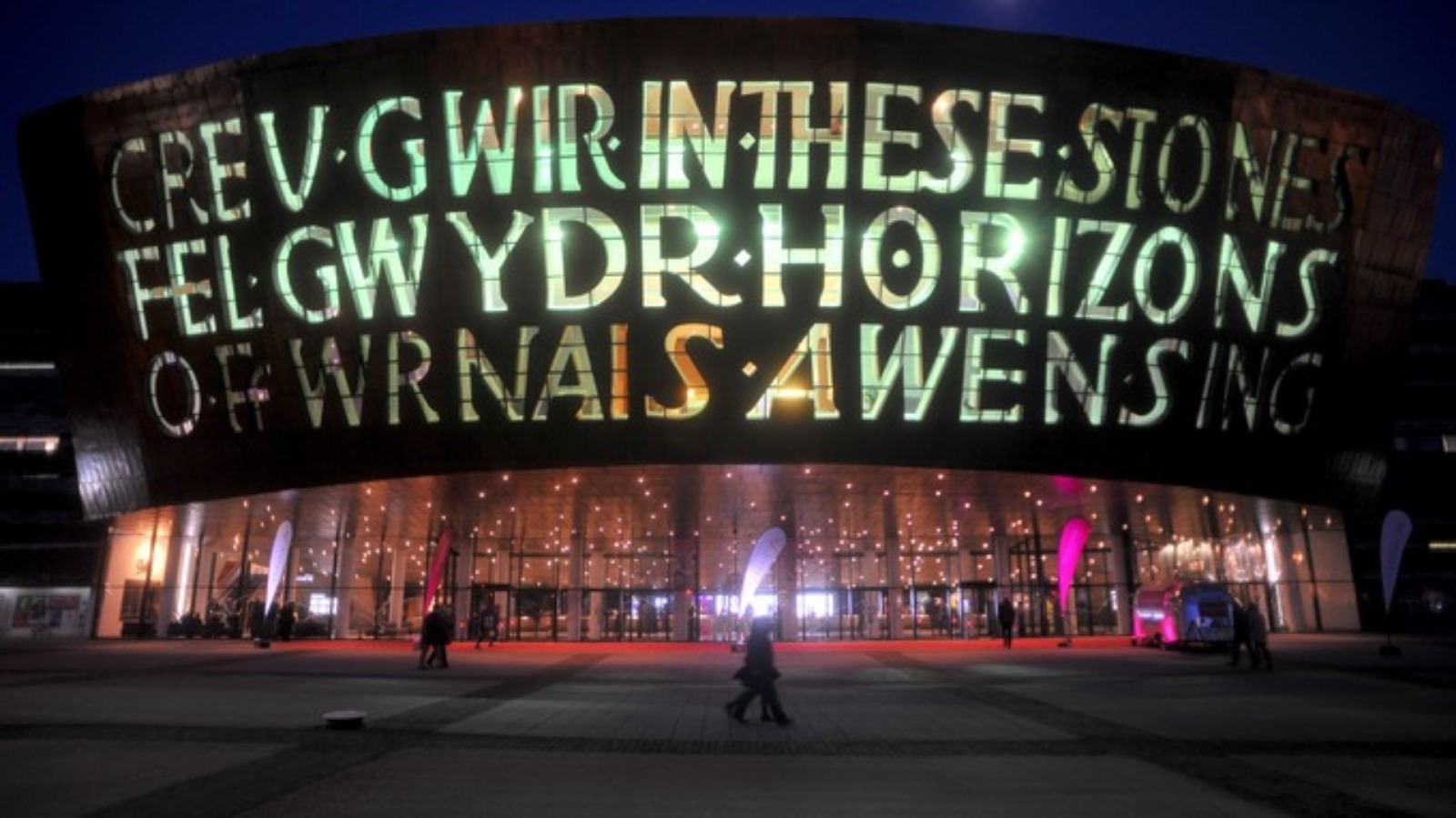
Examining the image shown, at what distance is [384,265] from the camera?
124 ft

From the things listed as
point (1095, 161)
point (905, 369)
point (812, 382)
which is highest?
point (1095, 161)

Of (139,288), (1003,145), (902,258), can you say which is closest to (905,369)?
(902,258)

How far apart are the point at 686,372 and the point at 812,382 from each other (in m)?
4.53

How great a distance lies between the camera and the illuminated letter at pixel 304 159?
37.7m

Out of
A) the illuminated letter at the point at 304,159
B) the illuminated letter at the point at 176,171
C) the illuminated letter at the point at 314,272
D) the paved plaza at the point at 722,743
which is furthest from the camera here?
the illuminated letter at the point at 176,171

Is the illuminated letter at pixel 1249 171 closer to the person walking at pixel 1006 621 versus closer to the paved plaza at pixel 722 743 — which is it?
the paved plaza at pixel 722 743

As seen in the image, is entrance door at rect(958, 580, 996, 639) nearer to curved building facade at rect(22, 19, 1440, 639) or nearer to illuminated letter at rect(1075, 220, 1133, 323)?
curved building facade at rect(22, 19, 1440, 639)

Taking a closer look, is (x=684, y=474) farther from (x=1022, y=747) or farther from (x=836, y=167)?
(x=1022, y=747)

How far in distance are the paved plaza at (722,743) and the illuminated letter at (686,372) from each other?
34.6 ft

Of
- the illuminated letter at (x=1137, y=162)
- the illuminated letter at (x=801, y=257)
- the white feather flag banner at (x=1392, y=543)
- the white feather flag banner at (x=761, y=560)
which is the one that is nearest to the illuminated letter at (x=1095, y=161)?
the illuminated letter at (x=1137, y=162)

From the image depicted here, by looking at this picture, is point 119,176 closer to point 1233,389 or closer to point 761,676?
point 761,676

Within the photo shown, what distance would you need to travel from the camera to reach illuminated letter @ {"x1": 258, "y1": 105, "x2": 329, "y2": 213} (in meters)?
37.7

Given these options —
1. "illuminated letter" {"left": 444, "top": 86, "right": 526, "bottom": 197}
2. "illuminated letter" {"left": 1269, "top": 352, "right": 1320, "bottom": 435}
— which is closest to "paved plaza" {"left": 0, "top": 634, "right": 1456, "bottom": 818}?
"illuminated letter" {"left": 1269, "top": 352, "right": 1320, "bottom": 435}

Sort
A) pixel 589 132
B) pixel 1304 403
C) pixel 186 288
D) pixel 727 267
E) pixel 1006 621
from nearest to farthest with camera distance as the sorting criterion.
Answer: pixel 589 132, pixel 727 267, pixel 186 288, pixel 1304 403, pixel 1006 621
